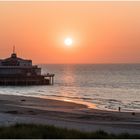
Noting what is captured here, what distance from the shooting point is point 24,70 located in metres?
102

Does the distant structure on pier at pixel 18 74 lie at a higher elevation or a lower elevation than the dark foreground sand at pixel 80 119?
higher

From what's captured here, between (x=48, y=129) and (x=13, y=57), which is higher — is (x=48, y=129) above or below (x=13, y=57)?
below

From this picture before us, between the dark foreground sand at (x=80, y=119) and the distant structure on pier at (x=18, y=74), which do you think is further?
the distant structure on pier at (x=18, y=74)

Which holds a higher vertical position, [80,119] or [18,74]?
[18,74]

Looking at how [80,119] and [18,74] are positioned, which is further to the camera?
[18,74]

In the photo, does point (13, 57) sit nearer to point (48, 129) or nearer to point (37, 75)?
point (37, 75)

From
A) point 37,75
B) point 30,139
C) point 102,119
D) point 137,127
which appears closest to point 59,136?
point 30,139

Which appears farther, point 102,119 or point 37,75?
point 37,75

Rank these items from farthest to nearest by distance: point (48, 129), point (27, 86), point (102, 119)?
point (27, 86) → point (102, 119) → point (48, 129)

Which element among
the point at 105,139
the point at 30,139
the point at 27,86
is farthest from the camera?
the point at 27,86

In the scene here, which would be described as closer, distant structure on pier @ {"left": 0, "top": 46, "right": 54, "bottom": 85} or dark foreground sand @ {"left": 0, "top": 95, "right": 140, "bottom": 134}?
dark foreground sand @ {"left": 0, "top": 95, "right": 140, "bottom": 134}

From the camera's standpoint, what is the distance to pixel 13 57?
4294 inches

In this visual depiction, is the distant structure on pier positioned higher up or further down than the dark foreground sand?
higher up

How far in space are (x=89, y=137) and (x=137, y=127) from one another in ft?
45.0
